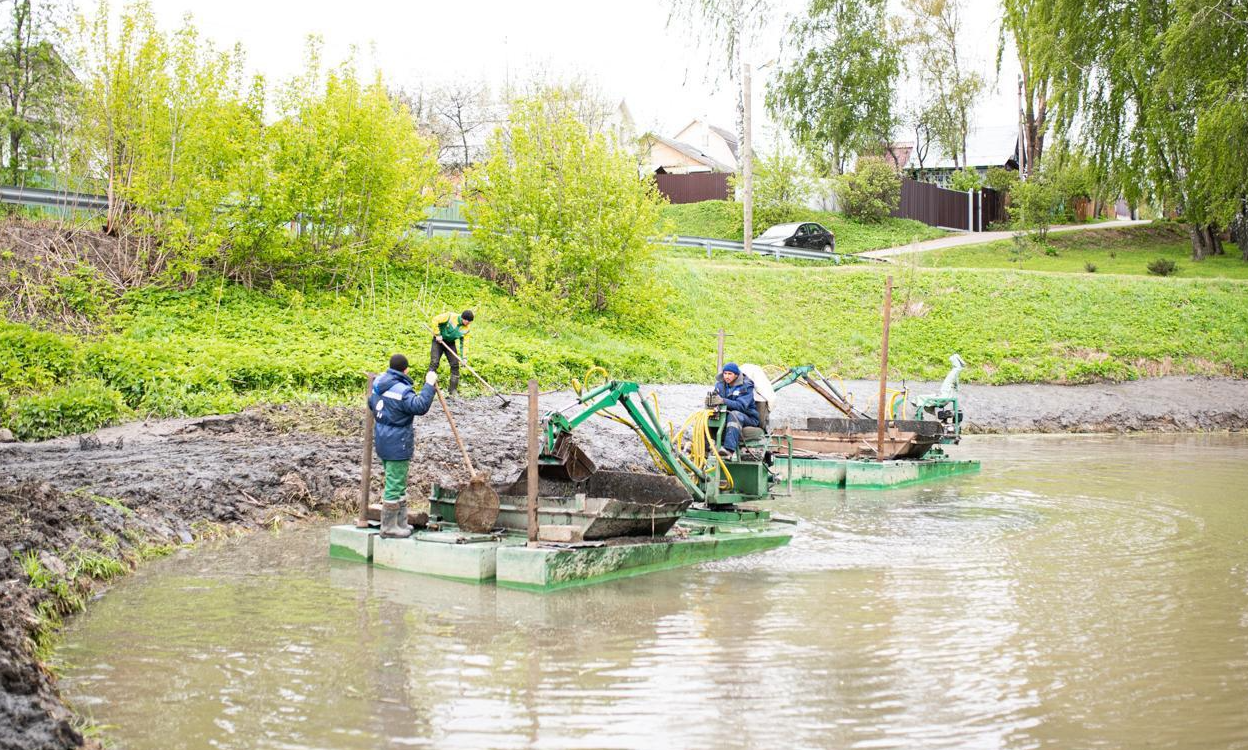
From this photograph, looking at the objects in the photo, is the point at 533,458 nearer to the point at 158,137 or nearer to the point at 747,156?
the point at 158,137

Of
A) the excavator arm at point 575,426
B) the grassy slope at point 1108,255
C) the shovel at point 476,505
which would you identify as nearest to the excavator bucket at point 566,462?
the excavator arm at point 575,426

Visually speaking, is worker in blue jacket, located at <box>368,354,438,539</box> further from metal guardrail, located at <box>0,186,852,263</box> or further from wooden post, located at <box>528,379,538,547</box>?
metal guardrail, located at <box>0,186,852,263</box>

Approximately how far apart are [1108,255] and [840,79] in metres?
14.4

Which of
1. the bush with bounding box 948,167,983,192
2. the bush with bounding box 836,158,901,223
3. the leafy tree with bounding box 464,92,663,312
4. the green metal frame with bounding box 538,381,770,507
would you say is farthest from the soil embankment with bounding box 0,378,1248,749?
the bush with bounding box 948,167,983,192

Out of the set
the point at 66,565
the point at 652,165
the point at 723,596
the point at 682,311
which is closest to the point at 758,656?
the point at 723,596

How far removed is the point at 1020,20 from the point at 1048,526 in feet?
109

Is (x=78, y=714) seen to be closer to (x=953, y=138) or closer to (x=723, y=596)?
(x=723, y=596)

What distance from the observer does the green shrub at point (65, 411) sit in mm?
13977

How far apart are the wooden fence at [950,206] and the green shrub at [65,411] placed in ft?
134

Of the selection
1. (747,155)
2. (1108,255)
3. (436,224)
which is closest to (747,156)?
(747,155)

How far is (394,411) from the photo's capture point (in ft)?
31.0

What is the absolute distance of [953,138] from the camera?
185 feet

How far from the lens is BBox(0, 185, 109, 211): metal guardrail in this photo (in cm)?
2231

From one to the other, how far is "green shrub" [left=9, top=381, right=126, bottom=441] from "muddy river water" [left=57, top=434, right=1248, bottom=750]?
15.9 ft
